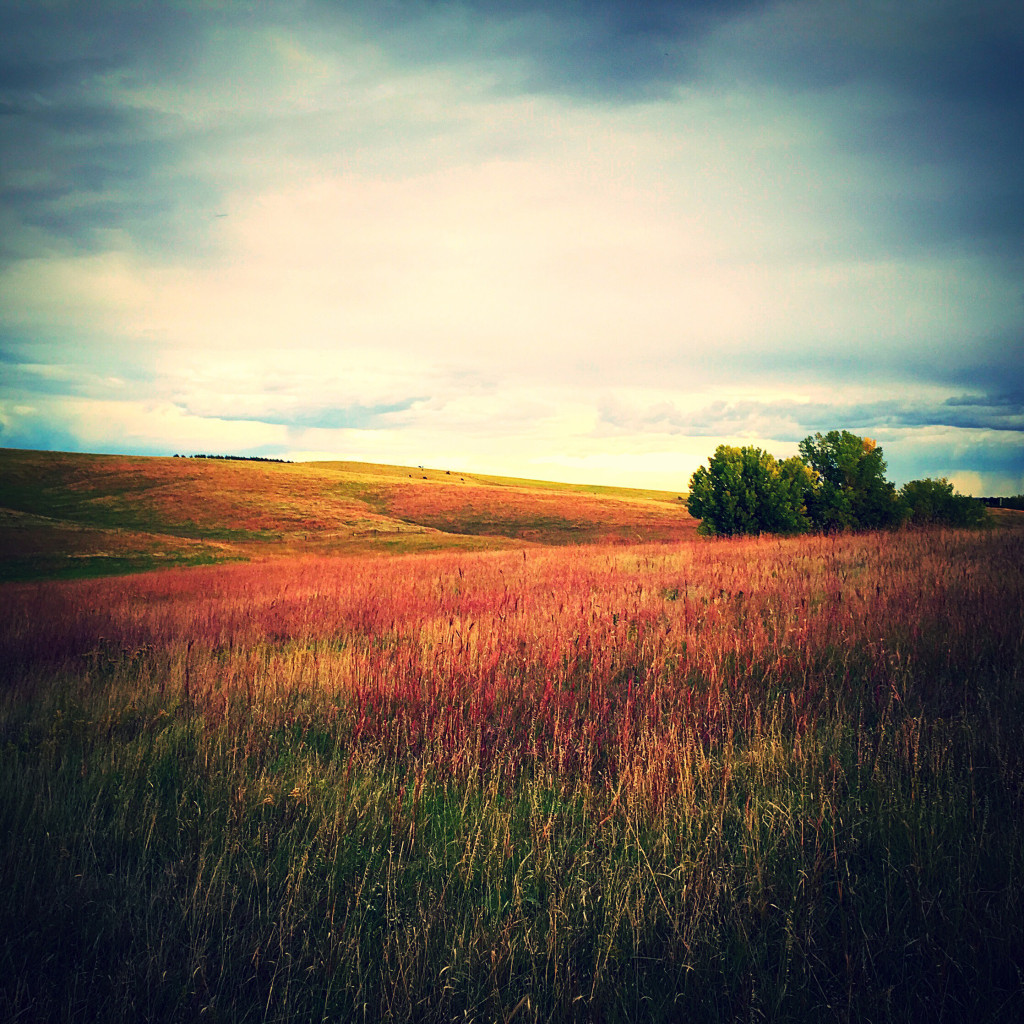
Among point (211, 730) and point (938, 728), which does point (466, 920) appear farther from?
point (938, 728)

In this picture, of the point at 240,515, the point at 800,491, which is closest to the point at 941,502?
the point at 800,491

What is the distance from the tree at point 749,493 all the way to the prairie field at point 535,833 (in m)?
29.6

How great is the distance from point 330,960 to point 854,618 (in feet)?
21.3

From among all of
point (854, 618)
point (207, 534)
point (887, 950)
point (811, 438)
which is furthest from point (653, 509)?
point (887, 950)

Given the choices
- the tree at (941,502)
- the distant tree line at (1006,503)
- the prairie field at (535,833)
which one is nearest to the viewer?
the prairie field at (535,833)

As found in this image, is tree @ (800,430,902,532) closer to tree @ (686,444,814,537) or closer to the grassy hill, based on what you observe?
tree @ (686,444,814,537)

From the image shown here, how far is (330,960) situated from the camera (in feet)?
7.19

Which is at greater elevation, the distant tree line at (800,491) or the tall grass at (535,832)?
the distant tree line at (800,491)

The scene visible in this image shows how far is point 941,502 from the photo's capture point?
42.9 metres

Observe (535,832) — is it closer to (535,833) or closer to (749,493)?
(535,833)

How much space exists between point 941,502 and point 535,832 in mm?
51565

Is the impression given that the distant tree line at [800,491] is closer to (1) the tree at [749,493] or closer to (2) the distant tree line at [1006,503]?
(1) the tree at [749,493]

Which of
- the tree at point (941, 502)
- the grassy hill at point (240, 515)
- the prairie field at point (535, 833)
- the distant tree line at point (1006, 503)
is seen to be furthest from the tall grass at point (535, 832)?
the distant tree line at point (1006, 503)

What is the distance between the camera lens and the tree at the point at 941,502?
41938 millimetres
